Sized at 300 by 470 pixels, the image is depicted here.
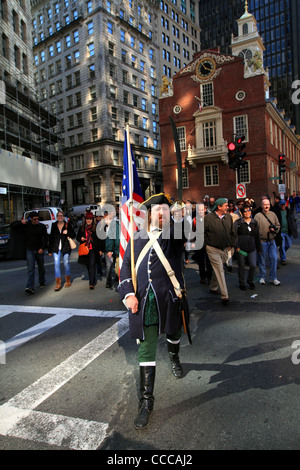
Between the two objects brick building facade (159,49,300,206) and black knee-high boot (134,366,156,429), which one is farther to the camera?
brick building facade (159,49,300,206)

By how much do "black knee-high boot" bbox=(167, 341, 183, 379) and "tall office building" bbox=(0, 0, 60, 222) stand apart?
847 inches

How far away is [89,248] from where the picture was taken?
25.8ft

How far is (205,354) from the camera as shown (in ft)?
12.7

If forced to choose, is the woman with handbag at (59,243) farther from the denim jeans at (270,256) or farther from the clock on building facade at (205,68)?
the clock on building facade at (205,68)

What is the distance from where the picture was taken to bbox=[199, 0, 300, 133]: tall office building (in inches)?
3322

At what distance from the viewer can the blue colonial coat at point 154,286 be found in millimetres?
2992

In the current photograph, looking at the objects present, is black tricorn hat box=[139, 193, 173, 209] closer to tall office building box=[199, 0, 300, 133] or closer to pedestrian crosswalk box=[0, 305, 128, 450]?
pedestrian crosswalk box=[0, 305, 128, 450]

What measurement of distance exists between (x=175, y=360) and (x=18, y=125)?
24.5 m

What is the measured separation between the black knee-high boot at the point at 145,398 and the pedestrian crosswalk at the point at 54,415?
0.30 metres

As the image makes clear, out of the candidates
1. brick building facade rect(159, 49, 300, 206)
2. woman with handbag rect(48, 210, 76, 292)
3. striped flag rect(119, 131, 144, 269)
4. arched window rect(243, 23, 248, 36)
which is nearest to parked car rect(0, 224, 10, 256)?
woman with handbag rect(48, 210, 76, 292)

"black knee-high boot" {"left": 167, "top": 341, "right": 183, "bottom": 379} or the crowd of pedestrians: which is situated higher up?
the crowd of pedestrians

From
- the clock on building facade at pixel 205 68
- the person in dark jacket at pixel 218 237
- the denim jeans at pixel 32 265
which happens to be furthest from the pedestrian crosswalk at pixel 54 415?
the clock on building facade at pixel 205 68

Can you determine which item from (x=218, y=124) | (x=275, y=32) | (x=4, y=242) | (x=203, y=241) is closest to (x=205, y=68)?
(x=218, y=124)

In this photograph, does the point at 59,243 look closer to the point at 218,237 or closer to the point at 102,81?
the point at 218,237
